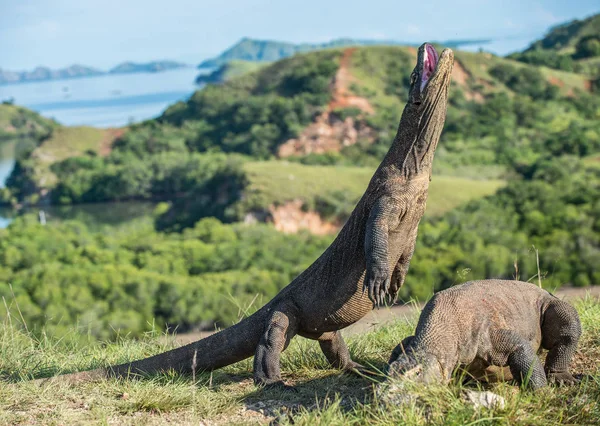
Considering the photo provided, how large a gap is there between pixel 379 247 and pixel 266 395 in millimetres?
1059

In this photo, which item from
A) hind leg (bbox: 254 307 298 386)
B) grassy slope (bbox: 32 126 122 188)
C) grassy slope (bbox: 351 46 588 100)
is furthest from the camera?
grassy slope (bbox: 32 126 122 188)

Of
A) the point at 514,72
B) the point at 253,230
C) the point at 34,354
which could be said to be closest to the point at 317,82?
the point at 514,72

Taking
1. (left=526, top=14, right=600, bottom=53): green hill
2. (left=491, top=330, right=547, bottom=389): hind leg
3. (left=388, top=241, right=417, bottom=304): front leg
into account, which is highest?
(left=526, top=14, right=600, bottom=53): green hill

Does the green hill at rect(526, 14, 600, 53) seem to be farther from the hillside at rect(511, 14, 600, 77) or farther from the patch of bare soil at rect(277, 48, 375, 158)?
the patch of bare soil at rect(277, 48, 375, 158)

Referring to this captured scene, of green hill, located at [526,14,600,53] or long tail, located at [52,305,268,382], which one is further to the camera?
green hill, located at [526,14,600,53]

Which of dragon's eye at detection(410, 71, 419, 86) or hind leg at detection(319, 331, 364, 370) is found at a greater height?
dragon's eye at detection(410, 71, 419, 86)

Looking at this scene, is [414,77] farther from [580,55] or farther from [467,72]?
[580,55]

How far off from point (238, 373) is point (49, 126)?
95.1 metres

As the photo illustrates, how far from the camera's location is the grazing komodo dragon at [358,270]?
3926 mm

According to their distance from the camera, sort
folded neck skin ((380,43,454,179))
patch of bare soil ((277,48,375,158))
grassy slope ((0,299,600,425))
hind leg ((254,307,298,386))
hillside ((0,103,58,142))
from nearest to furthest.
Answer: grassy slope ((0,299,600,425)), folded neck skin ((380,43,454,179)), hind leg ((254,307,298,386)), patch of bare soil ((277,48,375,158)), hillside ((0,103,58,142))

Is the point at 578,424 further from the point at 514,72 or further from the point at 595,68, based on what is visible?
the point at 595,68

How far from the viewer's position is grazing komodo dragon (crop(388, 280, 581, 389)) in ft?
11.5

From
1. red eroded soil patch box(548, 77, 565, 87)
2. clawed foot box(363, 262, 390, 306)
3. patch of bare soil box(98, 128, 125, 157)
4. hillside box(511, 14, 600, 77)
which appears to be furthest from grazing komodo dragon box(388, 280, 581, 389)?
patch of bare soil box(98, 128, 125, 157)

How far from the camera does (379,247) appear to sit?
3822 mm
